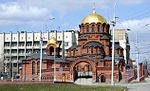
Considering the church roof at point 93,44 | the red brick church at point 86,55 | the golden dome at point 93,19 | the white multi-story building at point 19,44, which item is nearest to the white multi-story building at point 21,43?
the white multi-story building at point 19,44

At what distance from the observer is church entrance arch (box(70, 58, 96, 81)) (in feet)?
190

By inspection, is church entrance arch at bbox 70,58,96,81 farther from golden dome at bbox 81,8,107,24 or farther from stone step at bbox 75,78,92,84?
golden dome at bbox 81,8,107,24

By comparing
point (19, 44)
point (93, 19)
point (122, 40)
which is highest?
point (93, 19)

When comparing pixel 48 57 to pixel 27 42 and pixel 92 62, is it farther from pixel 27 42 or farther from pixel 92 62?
pixel 27 42

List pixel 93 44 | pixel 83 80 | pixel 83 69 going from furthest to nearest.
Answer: pixel 93 44, pixel 83 69, pixel 83 80

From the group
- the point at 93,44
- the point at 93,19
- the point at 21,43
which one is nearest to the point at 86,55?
the point at 93,44

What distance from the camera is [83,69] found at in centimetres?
6275

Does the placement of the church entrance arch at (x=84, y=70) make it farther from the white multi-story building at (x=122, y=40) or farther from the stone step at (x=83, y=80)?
the white multi-story building at (x=122, y=40)

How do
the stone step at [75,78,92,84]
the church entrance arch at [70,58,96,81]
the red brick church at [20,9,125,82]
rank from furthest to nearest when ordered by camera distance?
the red brick church at [20,9,125,82]
the church entrance arch at [70,58,96,81]
the stone step at [75,78,92,84]

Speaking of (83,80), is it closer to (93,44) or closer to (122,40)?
(93,44)

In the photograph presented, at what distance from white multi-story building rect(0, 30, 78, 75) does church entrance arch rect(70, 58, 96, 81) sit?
97.4ft

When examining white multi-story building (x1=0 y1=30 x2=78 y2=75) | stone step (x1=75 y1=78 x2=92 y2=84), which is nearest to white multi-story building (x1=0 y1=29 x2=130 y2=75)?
white multi-story building (x1=0 y1=30 x2=78 y2=75)

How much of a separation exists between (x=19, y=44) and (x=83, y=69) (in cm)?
3904

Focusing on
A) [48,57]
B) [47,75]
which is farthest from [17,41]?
[47,75]
